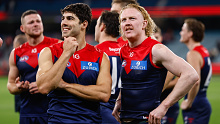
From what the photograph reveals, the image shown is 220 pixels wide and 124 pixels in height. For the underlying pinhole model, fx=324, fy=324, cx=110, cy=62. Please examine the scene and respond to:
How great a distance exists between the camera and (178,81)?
354 cm

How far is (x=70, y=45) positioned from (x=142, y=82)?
37.3 inches

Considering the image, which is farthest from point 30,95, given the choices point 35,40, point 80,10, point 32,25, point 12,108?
point 12,108

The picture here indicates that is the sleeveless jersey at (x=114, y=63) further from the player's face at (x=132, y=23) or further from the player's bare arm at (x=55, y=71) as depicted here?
the player's bare arm at (x=55, y=71)

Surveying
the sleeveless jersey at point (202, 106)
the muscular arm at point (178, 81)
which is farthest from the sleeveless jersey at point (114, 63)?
the sleeveless jersey at point (202, 106)

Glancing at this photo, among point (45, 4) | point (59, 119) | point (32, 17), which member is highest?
point (45, 4)

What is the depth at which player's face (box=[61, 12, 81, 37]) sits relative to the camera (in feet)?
12.4

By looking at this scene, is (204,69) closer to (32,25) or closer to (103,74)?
(103,74)

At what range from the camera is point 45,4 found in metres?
31.8

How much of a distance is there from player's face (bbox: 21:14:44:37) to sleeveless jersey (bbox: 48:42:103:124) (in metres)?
1.96

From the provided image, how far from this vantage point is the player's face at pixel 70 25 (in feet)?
12.4

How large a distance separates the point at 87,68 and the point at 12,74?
2.20 m

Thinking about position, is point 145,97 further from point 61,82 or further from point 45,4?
point 45,4

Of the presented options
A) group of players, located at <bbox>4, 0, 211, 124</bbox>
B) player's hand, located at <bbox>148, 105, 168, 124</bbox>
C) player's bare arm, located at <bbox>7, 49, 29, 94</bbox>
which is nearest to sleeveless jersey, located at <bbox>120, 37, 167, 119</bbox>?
group of players, located at <bbox>4, 0, 211, 124</bbox>

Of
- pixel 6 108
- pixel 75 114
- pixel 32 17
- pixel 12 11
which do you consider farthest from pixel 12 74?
pixel 12 11
